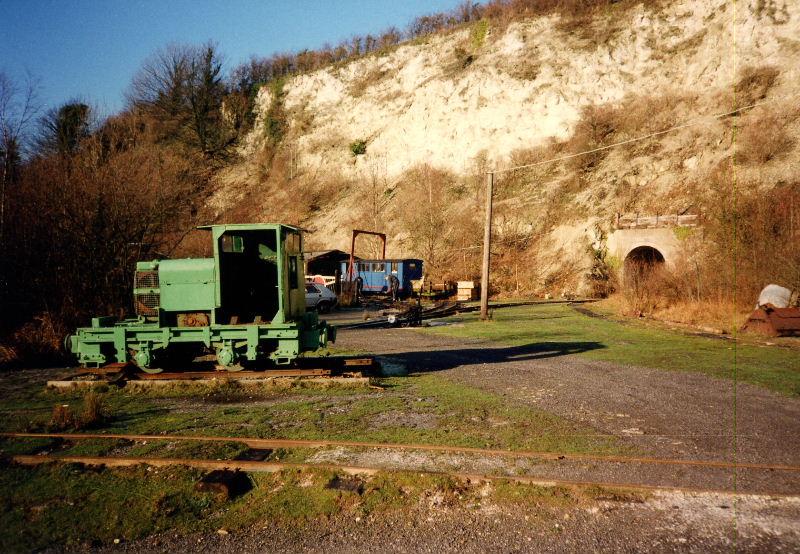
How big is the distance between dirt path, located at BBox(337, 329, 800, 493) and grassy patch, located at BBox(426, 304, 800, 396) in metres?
0.69

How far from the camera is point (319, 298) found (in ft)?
84.0

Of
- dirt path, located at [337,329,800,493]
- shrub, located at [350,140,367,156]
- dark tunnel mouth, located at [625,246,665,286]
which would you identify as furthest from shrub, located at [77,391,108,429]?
shrub, located at [350,140,367,156]

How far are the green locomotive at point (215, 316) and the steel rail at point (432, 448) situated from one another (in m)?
2.81

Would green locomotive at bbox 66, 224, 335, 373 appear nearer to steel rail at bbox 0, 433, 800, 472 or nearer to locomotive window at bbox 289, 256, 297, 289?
locomotive window at bbox 289, 256, 297, 289

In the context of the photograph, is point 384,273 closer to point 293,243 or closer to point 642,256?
point 642,256

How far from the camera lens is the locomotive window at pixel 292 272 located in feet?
31.4

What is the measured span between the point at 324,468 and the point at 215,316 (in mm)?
4981

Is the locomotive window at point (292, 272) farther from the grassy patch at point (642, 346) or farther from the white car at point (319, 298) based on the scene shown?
the white car at point (319, 298)

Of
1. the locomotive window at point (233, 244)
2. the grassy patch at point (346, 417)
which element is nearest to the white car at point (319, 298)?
the locomotive window at point (233, 244)

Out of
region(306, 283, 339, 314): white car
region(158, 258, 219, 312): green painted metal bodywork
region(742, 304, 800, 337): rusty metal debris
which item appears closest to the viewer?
region(158, 258, 219, 312): green painted metal bodywork

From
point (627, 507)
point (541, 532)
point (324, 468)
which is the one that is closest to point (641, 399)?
point (627, 507)

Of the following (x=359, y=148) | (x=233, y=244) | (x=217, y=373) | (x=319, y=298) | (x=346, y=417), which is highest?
(x=359, y=148)

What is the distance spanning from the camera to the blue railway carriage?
33656 millimetres

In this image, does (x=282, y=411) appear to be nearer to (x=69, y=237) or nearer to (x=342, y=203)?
(x=69, y=237)
